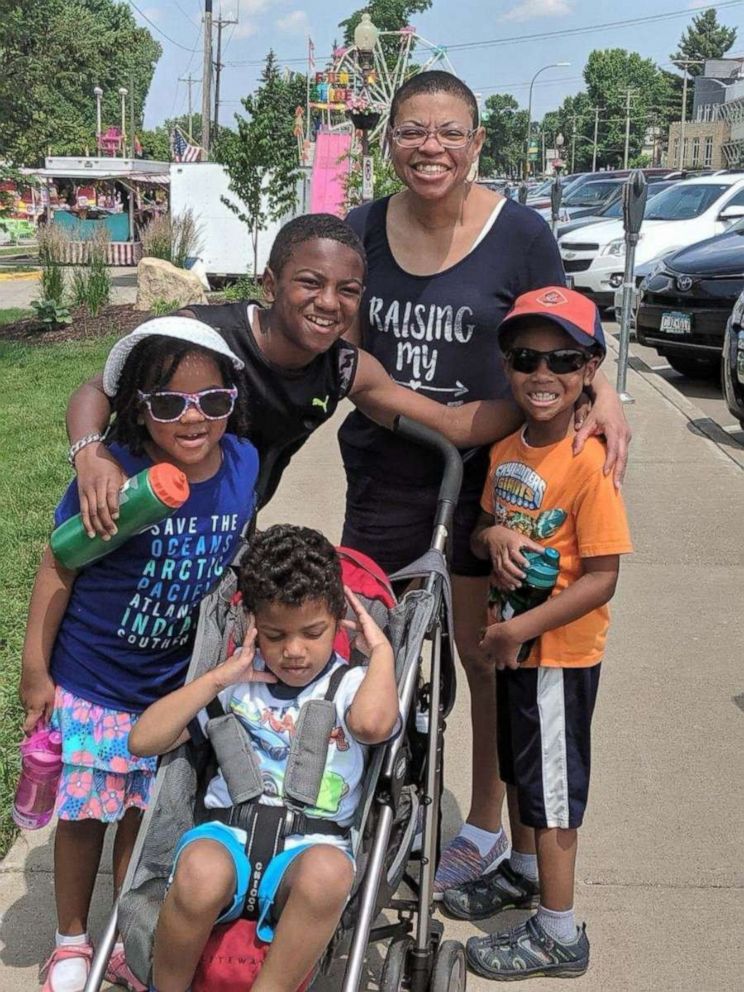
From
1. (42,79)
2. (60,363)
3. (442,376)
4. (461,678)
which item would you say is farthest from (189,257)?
(442,376)

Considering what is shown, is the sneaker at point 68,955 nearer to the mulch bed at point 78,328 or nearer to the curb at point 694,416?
the curb at point 694,416

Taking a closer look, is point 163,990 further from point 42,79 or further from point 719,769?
point 42,79

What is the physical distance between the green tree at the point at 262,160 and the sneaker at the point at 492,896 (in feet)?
55.9

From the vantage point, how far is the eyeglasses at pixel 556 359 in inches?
108

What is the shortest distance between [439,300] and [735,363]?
5.82 m

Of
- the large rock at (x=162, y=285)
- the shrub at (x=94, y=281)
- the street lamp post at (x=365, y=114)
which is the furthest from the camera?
the street lamp post at (x=365, y=114)

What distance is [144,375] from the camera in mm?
2582

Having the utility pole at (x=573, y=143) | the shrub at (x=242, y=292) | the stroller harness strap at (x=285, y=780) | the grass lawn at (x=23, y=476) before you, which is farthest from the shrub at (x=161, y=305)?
the utility pole at (x=573, y=143)

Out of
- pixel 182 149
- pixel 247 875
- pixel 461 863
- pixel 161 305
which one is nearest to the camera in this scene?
pixel 247 875

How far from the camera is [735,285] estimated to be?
1025cm

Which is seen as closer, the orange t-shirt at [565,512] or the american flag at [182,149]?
the orange t-shirt at [565,512]

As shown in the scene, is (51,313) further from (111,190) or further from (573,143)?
(573,143)

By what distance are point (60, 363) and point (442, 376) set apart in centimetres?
994

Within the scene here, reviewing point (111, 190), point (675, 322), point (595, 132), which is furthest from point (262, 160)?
point (595, 132)
